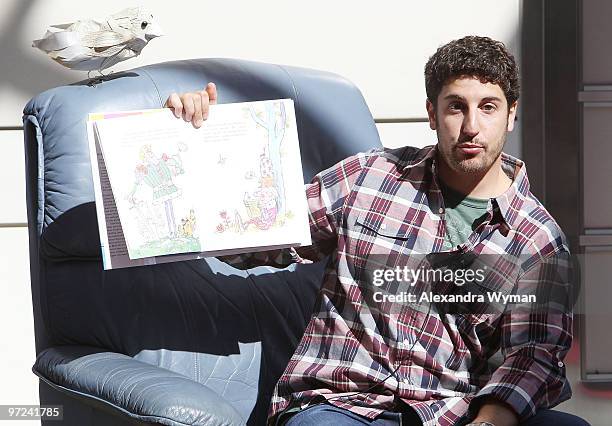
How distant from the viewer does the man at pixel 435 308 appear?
82.6 inches

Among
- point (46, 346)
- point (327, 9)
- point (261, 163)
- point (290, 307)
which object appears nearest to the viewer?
point (261, 163)

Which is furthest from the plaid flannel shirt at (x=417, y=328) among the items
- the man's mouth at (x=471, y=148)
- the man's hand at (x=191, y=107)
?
the man's hand at (x=191, y=107)

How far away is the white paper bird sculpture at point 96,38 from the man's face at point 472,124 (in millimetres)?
765

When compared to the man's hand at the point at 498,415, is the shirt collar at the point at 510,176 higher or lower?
higher

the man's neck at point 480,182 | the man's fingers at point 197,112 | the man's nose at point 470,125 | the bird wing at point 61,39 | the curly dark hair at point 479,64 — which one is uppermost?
the bird wing at point 61,39

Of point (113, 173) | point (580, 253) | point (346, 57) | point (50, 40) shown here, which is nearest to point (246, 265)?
point (113, 173)

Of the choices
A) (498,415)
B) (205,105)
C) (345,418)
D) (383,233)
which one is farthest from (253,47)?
(498,415)

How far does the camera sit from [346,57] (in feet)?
10.7

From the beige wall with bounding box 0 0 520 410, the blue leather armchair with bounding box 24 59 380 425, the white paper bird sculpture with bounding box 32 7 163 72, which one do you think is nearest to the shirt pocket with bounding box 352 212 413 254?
the blue leather armchair with bounding box 24 59 380 425

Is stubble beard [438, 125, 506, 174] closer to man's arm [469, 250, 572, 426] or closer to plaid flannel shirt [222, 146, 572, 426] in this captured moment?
plaid flannel shirt [222, 146, 572, 426]

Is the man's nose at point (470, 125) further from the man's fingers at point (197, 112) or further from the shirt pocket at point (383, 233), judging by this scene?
the man's fingers at point (197, 112)

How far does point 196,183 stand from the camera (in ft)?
7.43

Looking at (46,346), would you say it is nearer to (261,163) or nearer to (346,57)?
(261,163)

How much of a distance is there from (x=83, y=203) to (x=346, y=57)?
119 centimetres
